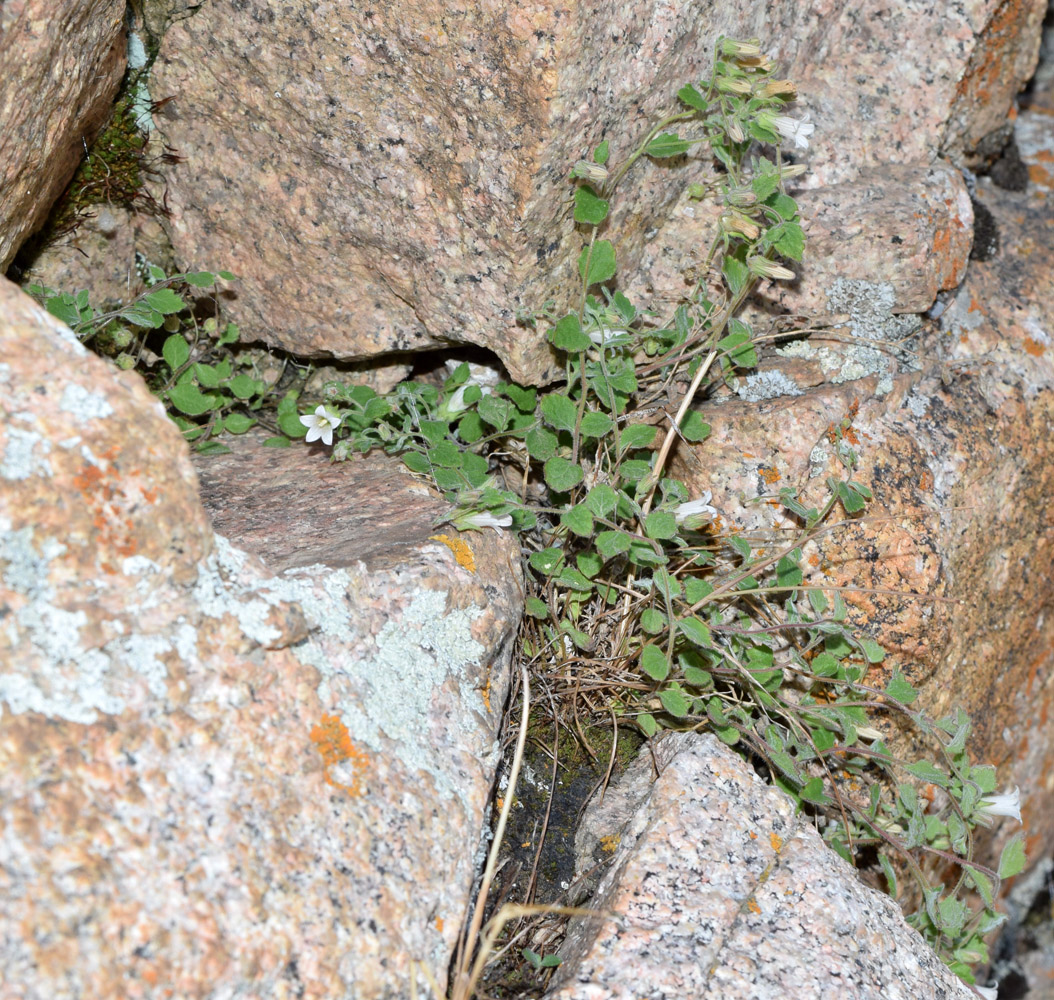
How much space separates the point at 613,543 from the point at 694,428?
0.46 meters

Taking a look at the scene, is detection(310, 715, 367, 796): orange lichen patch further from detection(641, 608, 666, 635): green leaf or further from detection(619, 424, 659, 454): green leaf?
detection(619, 424, 659, 454): green leaf

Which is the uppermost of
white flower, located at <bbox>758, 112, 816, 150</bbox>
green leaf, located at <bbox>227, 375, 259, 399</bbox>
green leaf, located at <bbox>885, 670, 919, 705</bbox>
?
white flower, located at <bbox>758, 112, 816, 150</bbox>

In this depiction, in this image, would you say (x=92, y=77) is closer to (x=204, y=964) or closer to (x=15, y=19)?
(x=15, y=19)

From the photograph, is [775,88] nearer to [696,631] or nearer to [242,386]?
[696,631]

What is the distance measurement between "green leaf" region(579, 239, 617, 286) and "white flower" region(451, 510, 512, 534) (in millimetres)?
647

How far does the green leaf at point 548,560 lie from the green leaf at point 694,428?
1.55 feet

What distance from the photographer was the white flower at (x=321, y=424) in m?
2.50

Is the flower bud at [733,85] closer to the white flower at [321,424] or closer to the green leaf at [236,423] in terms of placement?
the white flower at [321,424]

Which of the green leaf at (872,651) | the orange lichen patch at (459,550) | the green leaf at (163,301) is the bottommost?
the green leaf at (872,651)

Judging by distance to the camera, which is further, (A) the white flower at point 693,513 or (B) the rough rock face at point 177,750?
(A) the white flower at point 693,513

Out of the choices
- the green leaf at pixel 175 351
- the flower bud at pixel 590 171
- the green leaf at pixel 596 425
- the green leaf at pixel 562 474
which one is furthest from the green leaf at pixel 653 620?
the green leaf at pixel 175 351

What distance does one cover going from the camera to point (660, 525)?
226 centimetres

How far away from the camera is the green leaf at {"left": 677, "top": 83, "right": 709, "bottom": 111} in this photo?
233 centimetres

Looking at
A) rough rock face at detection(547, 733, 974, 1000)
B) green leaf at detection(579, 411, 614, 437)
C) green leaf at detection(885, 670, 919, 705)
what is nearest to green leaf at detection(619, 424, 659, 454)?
green leaf at detection(579, 411, 614, 437)
